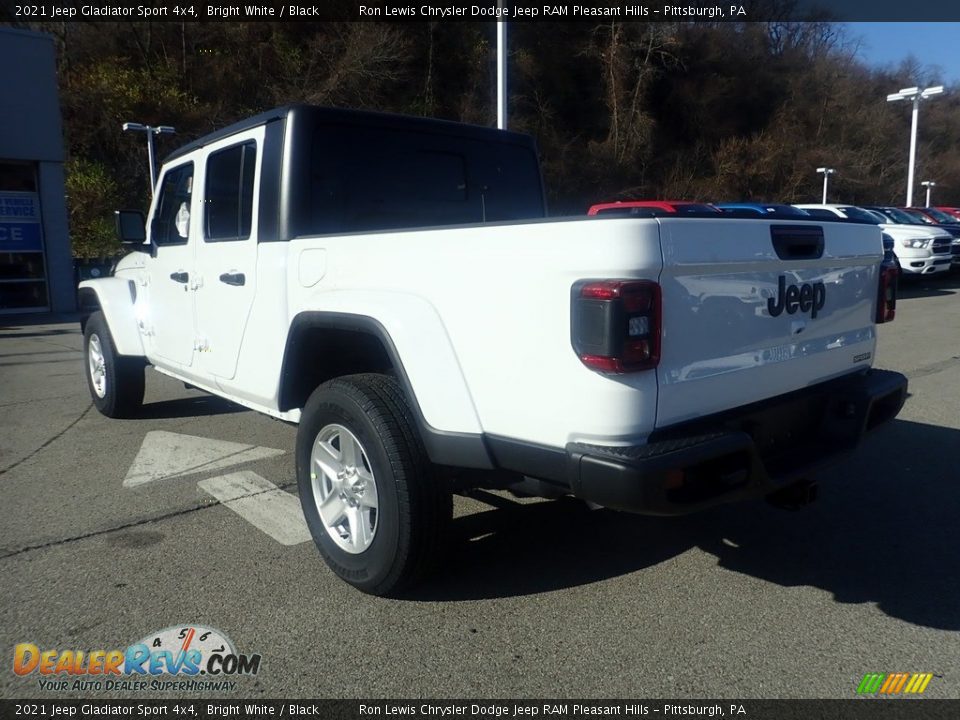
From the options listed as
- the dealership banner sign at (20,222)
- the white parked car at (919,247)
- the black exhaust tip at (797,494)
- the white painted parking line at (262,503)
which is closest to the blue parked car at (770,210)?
the black exhaust tip at (797,494)

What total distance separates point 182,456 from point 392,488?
9.45 ft

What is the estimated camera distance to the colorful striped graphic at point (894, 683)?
2641 mm

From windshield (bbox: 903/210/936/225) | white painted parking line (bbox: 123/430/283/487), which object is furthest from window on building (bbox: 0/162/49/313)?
windshield (bbox: 903/210/936/225)

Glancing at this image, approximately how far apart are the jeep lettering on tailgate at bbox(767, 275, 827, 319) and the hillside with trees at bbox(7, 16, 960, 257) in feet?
→ 73.8

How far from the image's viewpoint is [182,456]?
5.36 metres

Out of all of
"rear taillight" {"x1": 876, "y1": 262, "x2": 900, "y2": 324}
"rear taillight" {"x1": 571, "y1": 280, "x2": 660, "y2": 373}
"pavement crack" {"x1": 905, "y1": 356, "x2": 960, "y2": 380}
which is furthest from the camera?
"pavement crack" {"x1": 905, "y1": 356, "x2": 960, "y2": 380}

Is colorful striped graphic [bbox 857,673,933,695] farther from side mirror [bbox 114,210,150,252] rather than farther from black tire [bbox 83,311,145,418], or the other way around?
black tire [bbox 83,311,145,418]

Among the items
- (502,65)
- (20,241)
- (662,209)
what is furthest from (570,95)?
(662,209)

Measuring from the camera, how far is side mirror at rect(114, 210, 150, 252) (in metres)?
5.33

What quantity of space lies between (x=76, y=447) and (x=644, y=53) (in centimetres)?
3580

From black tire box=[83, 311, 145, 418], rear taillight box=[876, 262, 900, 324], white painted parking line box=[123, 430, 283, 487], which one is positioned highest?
rear taillight box=[876, 262, 900, 324]

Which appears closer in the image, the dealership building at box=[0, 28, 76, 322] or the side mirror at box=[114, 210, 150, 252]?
the side mirror at box=[114, 210, 150, 252]

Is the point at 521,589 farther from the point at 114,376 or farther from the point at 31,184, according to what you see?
the point at 31,184

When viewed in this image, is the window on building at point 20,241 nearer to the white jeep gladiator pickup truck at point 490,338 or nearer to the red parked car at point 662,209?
the red parked car at point 662,209
